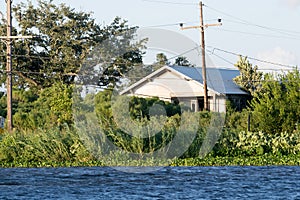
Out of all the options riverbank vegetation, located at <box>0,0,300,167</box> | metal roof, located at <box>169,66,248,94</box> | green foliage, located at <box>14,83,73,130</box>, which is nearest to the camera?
riverbank vegetation, located at <box>0,0,300,167</box>

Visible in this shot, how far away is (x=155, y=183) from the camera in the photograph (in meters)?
24.1

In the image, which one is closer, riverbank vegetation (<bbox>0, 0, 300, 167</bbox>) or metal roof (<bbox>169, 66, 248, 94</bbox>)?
riverbank vegetation (<bbox>0, 0, 300, 167</bbox>)

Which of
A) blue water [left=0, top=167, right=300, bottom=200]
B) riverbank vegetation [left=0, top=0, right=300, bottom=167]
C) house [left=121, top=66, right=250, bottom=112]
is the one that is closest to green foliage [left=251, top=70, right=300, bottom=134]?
riverbank vegetation [left=0, top=0, right=300, bottom=167]

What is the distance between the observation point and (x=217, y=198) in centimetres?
2041

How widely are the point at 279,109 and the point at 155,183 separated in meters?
16.6

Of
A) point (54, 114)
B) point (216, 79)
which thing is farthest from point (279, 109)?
point (216, 79)

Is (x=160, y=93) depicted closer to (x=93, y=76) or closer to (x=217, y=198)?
(x=93, y=76)

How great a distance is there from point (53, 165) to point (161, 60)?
4291cm

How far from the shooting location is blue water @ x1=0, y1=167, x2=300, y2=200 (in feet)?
69.7

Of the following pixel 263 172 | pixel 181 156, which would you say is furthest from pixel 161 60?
pixel 263 172

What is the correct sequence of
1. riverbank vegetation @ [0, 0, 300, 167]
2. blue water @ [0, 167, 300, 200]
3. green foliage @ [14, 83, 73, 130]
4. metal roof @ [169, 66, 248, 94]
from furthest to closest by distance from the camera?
metal roof @ [169, 66, 248, 94] < green foliage @ [14, 83, 73, 130] < riverbank vegetation @ [0, 0, 300, 167] < blue water @ [0, 167, 300, 200]

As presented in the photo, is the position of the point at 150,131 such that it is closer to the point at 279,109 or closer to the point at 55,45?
the point at 279,109

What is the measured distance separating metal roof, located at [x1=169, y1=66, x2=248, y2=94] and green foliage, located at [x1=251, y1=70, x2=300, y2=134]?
15.2m

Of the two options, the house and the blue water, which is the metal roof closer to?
the house
